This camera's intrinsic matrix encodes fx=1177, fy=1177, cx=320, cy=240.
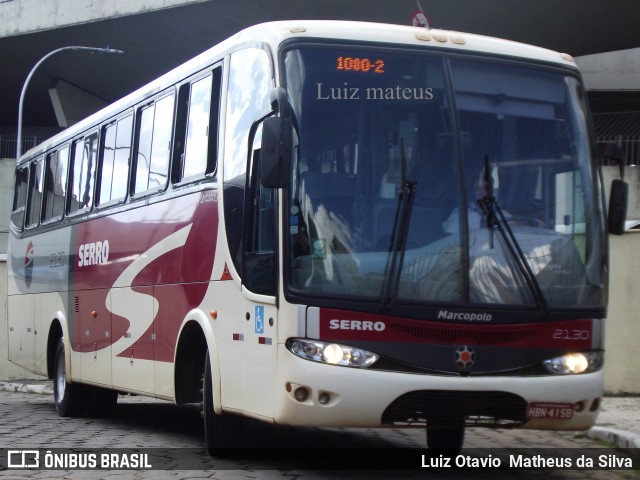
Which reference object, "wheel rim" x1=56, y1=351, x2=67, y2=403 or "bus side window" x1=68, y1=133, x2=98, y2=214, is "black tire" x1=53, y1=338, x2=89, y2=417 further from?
"bus side window" x1=68, y1=133, x2=98, y2=214

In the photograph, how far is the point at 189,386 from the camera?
10.2 metres

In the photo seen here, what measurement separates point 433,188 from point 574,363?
1595mm

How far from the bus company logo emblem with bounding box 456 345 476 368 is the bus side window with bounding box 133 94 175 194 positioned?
4028mm

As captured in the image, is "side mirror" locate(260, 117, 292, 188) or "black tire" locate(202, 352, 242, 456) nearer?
"side mirror" locate(260, 117, 292, 188)

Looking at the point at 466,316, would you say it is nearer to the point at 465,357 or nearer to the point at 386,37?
the point at 465,357

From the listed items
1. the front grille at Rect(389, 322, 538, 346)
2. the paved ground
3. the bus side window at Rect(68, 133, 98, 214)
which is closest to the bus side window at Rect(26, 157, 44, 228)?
the bus side window at Rect(68, 133, 98, 214)

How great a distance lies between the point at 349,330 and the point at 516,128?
2.05 metres

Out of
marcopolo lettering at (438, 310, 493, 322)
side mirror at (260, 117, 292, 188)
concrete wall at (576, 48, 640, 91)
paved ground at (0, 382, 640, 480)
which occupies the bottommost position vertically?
paved ground at (0, 382, 640, 480)

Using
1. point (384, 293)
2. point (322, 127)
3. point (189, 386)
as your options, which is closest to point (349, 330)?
point (384, 293)

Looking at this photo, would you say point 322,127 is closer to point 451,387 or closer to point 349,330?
point 349,330

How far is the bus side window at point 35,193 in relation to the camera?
17.1 meters

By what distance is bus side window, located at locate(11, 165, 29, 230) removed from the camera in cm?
1817

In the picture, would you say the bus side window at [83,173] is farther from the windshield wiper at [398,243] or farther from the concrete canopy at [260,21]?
the concrete canopy at [260,21]

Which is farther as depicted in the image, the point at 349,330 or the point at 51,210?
the point at 51,210
